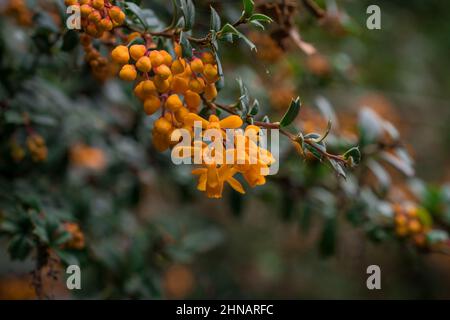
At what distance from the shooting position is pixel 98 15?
3.44 ft

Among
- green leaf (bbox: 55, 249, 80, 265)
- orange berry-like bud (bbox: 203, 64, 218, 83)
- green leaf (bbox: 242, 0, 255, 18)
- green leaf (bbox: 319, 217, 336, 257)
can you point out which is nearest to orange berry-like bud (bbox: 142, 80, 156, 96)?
orange berry-like bud (bbox: 203, 64, 218, 83)

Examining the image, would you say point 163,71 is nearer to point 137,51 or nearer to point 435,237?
point 137,51

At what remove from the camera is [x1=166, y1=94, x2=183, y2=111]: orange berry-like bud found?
106cm

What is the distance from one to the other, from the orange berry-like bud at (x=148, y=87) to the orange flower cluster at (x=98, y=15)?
0.14 m

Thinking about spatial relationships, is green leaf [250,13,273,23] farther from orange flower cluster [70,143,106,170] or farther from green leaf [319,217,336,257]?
orange flower cluster [70,143,106,170]

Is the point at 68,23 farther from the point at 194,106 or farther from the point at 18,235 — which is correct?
the point at 18,235

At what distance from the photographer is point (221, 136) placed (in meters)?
1.03

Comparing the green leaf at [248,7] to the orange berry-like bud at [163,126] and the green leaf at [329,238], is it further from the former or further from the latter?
the green leaf at [329,238]

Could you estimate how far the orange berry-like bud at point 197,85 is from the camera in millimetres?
1051

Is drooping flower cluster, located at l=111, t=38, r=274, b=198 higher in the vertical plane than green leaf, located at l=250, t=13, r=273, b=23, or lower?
lower

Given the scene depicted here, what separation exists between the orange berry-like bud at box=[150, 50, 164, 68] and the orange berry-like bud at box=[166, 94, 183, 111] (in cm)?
8

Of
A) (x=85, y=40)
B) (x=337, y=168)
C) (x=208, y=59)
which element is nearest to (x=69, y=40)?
(x=85, y=40)

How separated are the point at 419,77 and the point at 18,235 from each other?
3.16 m
